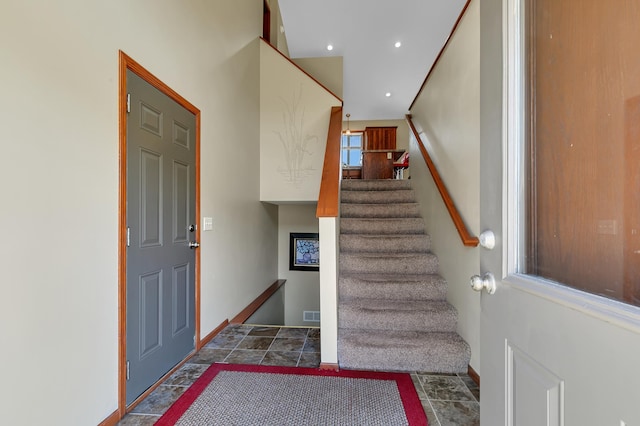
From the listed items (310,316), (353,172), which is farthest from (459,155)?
(353,172)

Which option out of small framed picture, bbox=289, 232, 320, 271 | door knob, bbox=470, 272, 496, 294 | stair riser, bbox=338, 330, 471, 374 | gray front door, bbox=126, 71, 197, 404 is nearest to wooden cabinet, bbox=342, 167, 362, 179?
small framed picture, bbox=289, 232, 320, 271

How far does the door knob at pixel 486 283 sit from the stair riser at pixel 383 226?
2.50 meters

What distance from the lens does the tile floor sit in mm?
1582

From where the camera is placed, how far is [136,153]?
1.66 meters

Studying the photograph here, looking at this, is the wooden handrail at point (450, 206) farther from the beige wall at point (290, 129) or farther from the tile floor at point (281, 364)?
the beige wall at point (290, 129)

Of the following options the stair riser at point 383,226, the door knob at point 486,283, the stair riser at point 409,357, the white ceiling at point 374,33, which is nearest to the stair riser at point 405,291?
the stair riser at point 409,357

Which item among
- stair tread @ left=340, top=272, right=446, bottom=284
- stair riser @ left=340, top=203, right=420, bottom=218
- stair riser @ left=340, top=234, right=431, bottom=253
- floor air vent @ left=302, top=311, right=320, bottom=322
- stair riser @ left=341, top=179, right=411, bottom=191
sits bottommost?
floor air vent @ left=302, top=311, right=320, bottom=322

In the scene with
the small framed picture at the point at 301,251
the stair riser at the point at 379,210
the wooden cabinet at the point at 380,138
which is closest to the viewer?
the stair riser at the point at 379,210

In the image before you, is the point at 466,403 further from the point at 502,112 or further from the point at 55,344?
the point at 55,344

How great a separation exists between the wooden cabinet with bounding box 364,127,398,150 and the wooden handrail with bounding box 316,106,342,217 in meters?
5.68

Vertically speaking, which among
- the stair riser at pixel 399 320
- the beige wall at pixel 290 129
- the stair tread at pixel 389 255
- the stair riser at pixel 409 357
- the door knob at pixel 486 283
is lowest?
the stair riser at pixel 409 357

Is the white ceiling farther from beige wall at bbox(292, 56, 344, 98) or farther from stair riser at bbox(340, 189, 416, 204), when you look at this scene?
stair riser at bbox(340, 189, 416, 204)

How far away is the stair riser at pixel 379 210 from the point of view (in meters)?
3.52

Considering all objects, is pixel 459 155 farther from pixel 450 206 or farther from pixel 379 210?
pixel 379 210
